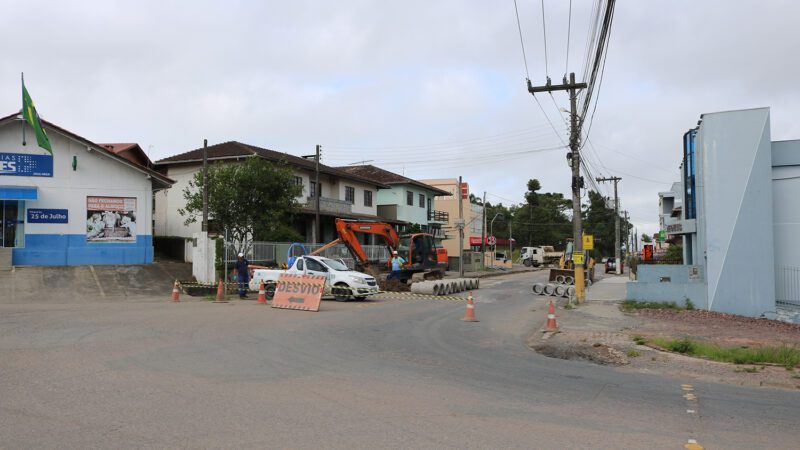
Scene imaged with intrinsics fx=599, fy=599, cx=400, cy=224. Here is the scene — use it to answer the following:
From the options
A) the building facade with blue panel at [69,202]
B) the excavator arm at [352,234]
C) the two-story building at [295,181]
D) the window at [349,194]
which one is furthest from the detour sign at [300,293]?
the window at [349,194]

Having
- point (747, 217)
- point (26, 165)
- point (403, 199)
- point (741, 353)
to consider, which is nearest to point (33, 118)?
point (26, 165)

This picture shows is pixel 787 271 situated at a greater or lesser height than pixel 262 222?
lesser

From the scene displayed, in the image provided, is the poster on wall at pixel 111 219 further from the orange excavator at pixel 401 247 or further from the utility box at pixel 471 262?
the utility box at pixel 471 262

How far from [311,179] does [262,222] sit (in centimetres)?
1090

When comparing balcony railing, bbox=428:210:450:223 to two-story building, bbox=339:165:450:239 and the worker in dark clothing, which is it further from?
the worker in dark clothing

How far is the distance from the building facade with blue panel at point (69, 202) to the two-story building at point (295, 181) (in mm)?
7711

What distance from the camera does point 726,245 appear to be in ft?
63.4

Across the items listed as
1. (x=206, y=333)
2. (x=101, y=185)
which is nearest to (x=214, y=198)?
(x=101, y=185)

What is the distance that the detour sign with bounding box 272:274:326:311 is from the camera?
18.7 m

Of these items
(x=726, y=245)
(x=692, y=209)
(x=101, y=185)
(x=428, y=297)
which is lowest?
(x=428, y=297)

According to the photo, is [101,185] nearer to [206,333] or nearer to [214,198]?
[214,198]

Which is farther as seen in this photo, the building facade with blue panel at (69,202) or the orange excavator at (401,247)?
the orange excavator at (401,247)

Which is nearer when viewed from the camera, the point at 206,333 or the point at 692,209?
the point at 206,333

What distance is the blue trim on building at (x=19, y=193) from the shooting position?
26.2 m
